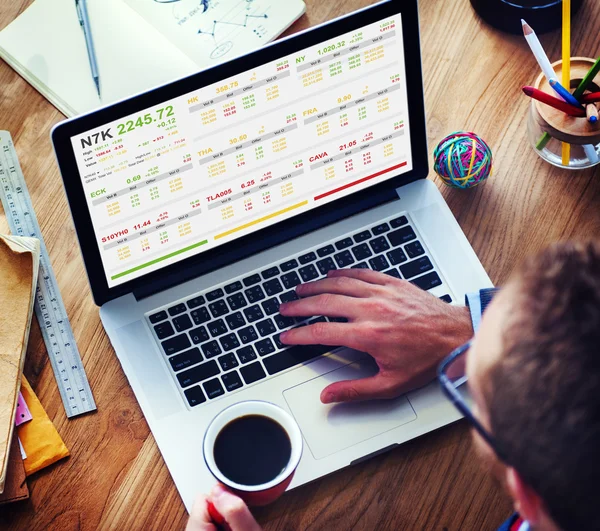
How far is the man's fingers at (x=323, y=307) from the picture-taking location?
100 centimetres

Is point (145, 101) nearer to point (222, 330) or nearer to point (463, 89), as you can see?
point (222, 330)

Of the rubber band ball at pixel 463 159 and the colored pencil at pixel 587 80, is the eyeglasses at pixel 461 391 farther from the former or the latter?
the colored pencil at pixel 587 80

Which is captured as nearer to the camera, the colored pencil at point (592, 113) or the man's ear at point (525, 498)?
the man's ear at point (525, 498)

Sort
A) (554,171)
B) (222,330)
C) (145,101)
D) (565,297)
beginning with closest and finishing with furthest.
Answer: (565,297) < (145,101) < (222,330) < (554,171)

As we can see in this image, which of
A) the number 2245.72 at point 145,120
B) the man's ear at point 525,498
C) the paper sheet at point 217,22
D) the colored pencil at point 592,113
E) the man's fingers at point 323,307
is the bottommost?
the man's fingers at point 323,307

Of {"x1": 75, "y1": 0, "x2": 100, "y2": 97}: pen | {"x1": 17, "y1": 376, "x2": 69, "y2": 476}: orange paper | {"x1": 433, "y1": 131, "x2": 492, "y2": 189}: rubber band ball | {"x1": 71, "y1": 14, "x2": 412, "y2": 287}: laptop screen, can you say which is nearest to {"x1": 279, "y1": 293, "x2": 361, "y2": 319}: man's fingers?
{"x1": 71, "y1": 14, "x2": 412, "y2": 287}: laptop screen

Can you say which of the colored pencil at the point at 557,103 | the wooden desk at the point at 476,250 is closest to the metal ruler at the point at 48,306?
the wooden desk at the point at 476,250

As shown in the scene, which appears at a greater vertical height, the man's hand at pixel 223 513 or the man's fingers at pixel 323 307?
the man's fingers at pixel 323 307

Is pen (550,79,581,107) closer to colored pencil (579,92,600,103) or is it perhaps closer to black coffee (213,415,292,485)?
colored pencil (579,92,600,103)

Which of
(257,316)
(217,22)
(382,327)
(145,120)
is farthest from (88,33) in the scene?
(382,327)

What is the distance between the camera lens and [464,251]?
1.06m

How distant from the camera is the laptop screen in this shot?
905 millimetres

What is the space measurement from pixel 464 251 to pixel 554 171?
0.65 ft

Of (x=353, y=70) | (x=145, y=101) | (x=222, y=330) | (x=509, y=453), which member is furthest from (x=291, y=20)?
(x=509, y=453)
